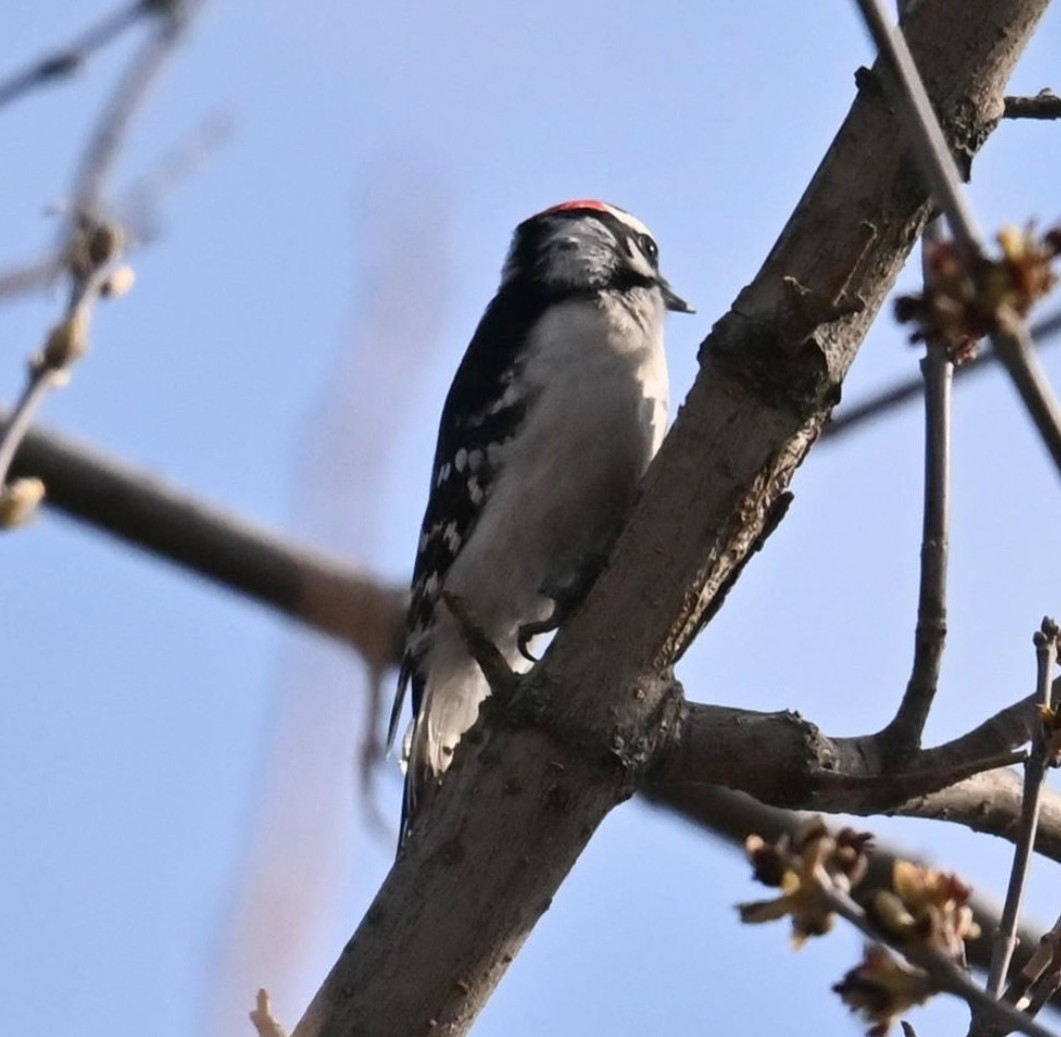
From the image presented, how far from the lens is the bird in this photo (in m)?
4.24

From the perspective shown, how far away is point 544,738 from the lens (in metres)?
2.59

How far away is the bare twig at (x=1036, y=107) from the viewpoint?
278 centimetres

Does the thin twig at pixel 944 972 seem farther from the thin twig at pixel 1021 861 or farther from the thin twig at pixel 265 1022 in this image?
the thin twig at pixel 265 1022

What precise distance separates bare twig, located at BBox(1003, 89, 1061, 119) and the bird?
1.52m

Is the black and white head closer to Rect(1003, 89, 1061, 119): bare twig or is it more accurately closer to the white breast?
the white breast

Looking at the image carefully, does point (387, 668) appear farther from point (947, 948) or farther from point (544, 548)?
point (544, 548)

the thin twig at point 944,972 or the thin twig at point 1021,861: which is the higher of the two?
the thin twig at point 1021,861

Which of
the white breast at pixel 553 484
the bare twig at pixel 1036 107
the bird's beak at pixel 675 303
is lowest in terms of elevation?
the bare twig at pixel 1036 107

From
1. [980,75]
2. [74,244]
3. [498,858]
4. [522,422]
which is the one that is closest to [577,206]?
[522,422]

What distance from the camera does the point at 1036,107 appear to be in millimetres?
2795

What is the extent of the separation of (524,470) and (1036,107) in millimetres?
1800

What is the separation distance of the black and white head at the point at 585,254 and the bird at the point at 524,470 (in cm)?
1

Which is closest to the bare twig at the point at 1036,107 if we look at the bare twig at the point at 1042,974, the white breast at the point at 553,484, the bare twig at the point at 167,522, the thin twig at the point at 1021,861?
the thin twig at the point at 1021,861

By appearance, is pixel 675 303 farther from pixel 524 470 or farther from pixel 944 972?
pixel 944 972
